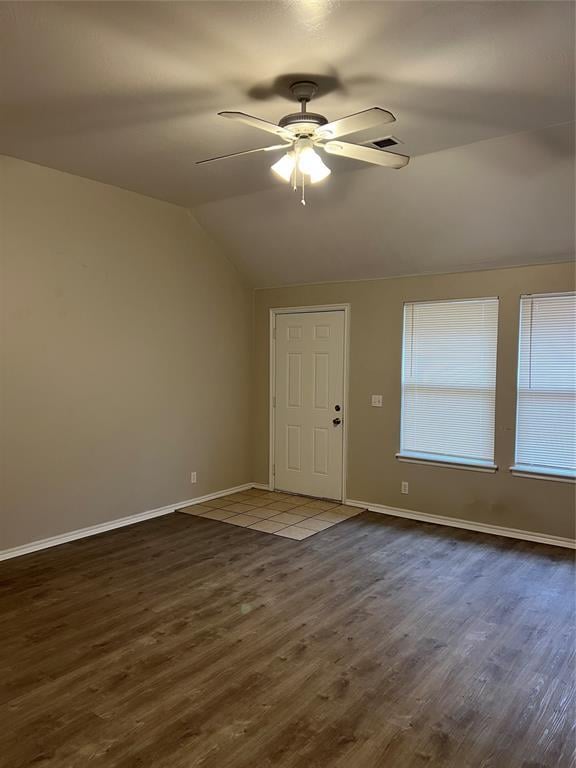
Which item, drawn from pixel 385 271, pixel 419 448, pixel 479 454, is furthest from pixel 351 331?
pixel 479 454

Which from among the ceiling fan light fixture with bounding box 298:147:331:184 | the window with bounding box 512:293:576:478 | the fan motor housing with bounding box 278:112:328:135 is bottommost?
the window with bounding box 512:293:576:478

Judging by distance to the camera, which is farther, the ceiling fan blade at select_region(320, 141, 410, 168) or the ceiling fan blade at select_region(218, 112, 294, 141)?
the ceiling fan blade at select_region(320, 141, 410, 168)

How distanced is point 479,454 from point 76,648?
138 inches

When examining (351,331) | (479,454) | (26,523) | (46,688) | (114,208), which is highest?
(114,208)

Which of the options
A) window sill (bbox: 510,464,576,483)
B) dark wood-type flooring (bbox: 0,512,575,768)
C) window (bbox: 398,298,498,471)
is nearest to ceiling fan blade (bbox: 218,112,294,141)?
dark wood-type flooring (bbox: 0,512,575,768)

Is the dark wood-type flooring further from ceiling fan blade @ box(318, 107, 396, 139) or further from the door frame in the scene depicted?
ceiling fan blade @ box(318, 107, 396, 139)

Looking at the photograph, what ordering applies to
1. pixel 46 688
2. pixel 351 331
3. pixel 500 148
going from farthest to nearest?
pixel 351 331 → pixel 500 148 → pixel 46 688

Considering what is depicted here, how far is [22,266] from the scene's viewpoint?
4074 millimetres

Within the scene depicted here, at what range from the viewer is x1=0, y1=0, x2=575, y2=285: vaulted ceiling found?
2.28 metres

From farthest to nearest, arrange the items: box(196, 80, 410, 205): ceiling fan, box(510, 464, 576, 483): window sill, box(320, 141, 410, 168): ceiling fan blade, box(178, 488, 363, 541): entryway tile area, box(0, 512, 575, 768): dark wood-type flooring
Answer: box(178, 488, 363, 541): entryway tile area, box(510, 464, 576, 483): window sill, box(320, 141, 410, 168): ceiling fan blade, box(196, 80, 410, 205): ceiling fan, box(0, 512, 575, 768): dark wood-type flooring

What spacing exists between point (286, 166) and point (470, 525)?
349 cm

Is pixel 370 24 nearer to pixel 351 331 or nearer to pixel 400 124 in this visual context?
pixel 400 124

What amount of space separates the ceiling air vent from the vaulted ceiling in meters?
0.06

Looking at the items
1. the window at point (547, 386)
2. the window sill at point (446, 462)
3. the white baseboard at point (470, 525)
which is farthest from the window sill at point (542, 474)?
the white baseboard at point (470, 525)
